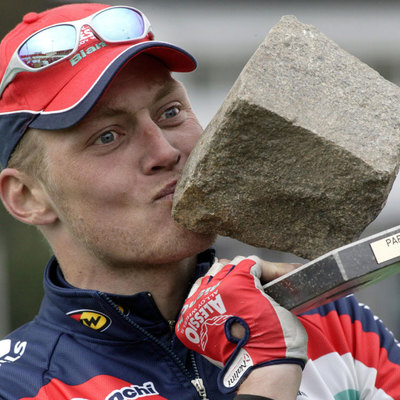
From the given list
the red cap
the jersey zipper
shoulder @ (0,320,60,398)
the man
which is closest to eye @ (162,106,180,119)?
the man

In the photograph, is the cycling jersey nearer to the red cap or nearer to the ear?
the ear

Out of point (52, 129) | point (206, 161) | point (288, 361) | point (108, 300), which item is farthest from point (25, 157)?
point (288, 361)

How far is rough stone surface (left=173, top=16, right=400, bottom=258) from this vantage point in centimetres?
149

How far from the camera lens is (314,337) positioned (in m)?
1.87

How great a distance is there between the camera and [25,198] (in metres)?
2.02

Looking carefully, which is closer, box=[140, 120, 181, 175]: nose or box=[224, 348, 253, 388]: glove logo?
box=[224, 348, 253, 388]: glove logo

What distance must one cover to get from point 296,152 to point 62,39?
0.74 m

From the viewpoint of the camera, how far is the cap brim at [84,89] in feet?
5.69

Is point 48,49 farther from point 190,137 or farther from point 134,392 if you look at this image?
point 134,392

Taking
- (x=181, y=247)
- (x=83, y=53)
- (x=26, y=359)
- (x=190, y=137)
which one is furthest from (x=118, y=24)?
(x=26, y=359)

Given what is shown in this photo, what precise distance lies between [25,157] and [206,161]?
63 centimetres

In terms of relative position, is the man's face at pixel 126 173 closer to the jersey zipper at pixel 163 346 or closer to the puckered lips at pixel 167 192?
the puckered lips at pixel 167 192

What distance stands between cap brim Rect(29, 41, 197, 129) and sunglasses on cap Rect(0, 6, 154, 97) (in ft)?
0.21

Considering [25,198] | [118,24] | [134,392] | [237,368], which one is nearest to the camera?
[237,368]
